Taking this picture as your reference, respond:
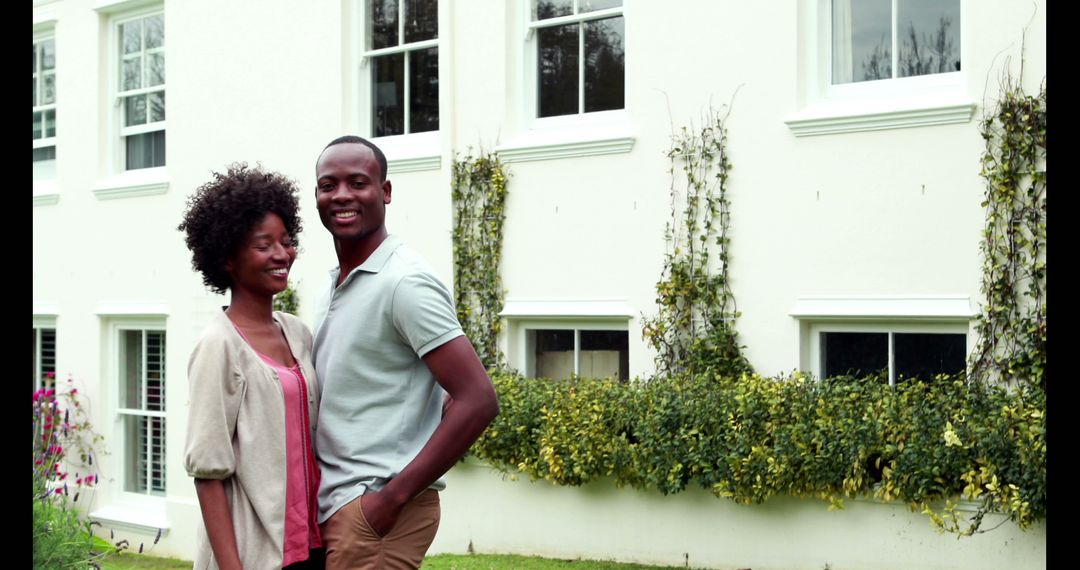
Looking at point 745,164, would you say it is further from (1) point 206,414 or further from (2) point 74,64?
(2) point 74,64

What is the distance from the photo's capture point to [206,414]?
3098 mm

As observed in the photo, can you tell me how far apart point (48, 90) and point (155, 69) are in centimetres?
232

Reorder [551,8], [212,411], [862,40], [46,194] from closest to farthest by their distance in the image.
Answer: [212,411] < [862,40] < [551,8] < [46,194]

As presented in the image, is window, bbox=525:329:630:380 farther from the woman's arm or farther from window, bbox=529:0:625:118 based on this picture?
the woman's arm

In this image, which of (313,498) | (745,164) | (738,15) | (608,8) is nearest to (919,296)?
(745,164)

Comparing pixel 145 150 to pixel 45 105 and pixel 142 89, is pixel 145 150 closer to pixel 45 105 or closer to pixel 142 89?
pixel 142 89

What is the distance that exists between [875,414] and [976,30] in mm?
2516

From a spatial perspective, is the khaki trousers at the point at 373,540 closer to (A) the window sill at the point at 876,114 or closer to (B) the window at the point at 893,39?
(A) the window sill at the point at 876,114

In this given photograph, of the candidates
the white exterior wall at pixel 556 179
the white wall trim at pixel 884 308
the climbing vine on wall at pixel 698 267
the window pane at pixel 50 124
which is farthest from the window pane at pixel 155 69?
the white wall trim at pixel 884 308

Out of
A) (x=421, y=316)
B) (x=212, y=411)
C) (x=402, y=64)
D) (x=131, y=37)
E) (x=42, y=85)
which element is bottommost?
(x=212, y=411)

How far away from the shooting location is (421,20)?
35.2 feet

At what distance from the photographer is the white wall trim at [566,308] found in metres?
9.07

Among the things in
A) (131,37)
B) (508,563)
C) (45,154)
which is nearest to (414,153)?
(508,563)

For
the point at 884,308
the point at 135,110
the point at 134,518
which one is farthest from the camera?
the point at 135,110
